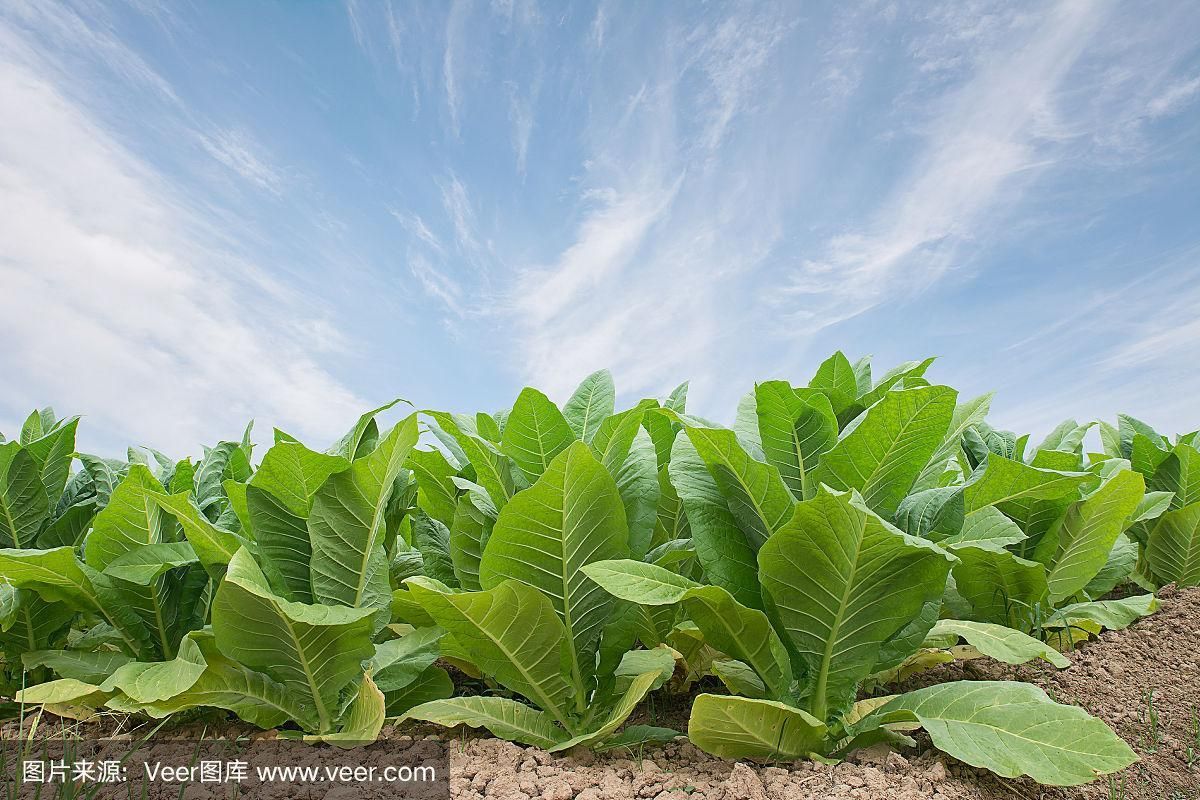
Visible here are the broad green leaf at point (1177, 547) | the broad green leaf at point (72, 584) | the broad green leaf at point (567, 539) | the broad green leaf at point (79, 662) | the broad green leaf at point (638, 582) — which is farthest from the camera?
Result: the broad green leaf at point (1177, 547)

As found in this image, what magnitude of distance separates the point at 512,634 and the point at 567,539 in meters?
0.26

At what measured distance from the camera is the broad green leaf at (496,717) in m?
1.90

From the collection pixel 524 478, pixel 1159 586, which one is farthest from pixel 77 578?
pixel 1159 586

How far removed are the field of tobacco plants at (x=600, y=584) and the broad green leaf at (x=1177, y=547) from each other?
152cm

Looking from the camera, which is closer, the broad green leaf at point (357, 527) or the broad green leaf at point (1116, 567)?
the broad green leaf at point (357, 527)

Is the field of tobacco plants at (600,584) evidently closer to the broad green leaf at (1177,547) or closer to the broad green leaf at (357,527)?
the broad green leaf at (357,527)

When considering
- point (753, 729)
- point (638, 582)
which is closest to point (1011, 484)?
point (753, 729)

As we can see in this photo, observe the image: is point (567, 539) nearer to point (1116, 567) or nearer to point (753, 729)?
point (753, 729)

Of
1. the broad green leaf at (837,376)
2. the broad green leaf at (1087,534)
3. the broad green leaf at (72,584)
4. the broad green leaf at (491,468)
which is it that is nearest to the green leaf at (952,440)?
the broad green leaf at (837,376)

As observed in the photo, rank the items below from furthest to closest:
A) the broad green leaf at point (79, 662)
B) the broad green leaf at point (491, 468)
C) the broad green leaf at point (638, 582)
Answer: the broad green leaf at point (79, 662), the broad green leaf at point (491, 468), the broad green leaf at point (638, 582)

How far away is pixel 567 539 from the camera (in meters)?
1.82

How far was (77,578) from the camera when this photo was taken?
7.21ft

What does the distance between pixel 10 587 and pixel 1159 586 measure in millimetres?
4604

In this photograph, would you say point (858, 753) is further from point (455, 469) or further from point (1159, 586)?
point (1159, 586)
